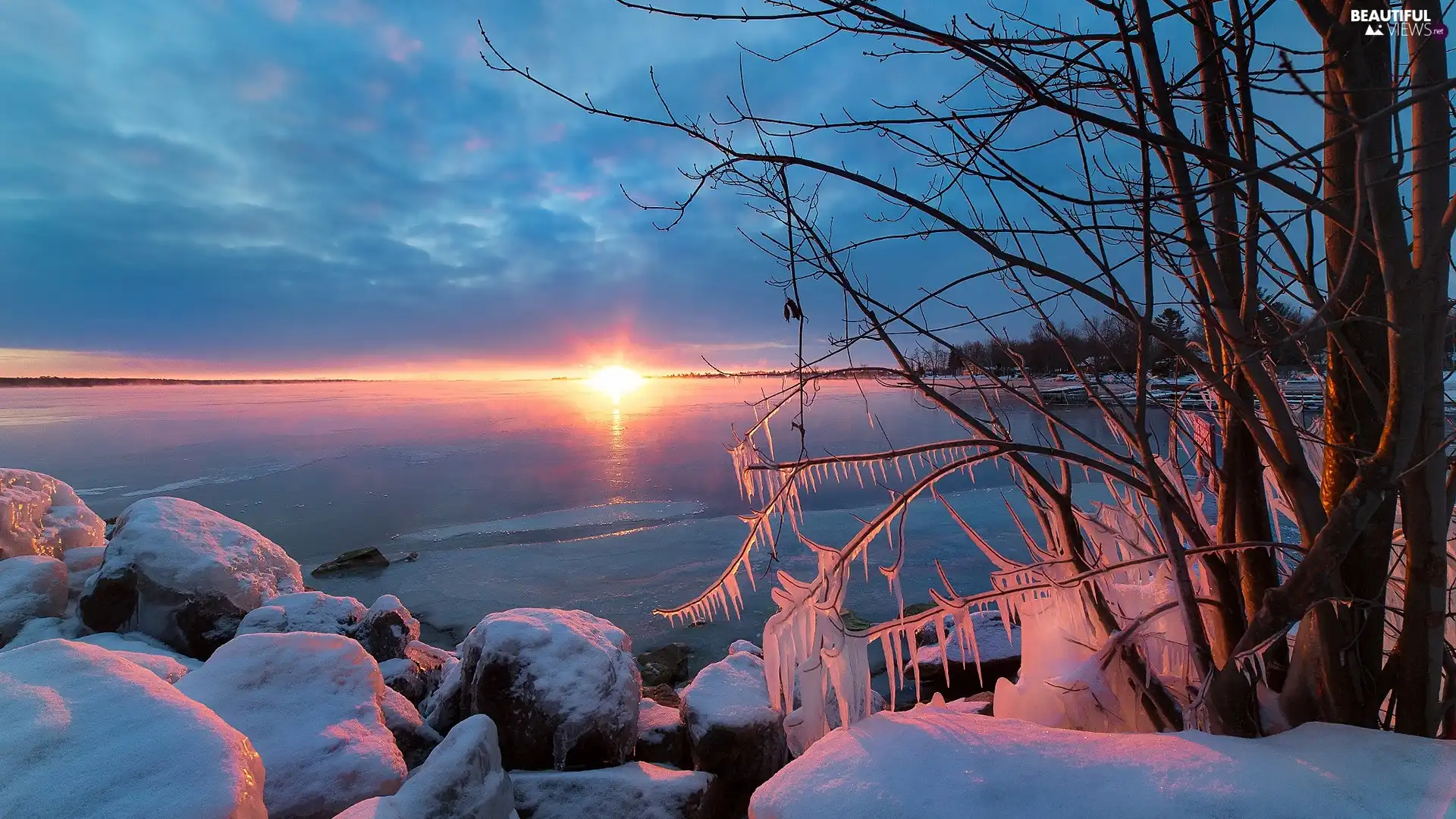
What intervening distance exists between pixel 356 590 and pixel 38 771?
665cm

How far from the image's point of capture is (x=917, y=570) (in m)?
8.60

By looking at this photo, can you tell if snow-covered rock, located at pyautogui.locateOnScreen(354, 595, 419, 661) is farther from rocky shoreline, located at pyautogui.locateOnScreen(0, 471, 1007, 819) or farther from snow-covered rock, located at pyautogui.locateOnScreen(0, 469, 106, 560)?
snow-covered rock, located at pyautogui.locateOnScreen(0, 469, 106, 560)

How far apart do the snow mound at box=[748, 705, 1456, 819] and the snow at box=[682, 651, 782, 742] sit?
95.8 inches

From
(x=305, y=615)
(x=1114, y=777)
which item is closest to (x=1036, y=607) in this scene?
(x=1114, y=777)

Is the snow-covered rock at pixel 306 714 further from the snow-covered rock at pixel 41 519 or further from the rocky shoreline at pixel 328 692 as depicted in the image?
the snow-covered rock at pixel 41 519

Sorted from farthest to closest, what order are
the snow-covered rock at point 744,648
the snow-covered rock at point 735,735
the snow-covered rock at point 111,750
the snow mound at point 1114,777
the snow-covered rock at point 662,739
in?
the snow-covered rock at point 744,648
the snow-covered rock at point 662,739
the snow-covered rock at point 735,735
the snow-covered rock at point 111,750
the snow mound at point 1114,777

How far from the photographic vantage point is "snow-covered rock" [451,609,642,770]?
3.97 metres

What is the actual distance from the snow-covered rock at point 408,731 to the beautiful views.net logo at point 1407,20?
552 cm

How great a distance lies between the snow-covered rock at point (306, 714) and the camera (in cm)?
303

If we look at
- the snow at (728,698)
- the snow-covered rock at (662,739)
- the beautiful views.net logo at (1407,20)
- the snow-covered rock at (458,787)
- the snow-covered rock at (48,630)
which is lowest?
the snow-covered rock at (662,739)

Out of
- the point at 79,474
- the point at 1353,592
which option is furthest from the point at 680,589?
the point at 79,474

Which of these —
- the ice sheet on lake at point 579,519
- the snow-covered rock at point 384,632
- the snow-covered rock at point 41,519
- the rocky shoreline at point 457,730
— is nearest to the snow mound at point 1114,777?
the rocky shoreline at point 457,730

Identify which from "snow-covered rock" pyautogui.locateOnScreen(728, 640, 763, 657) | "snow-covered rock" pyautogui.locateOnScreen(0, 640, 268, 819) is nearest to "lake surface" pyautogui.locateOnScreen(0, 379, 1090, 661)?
"snow-covered rock" pyautogui.locateOnScreen(728, 640, 763, 657)

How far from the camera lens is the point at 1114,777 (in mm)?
1642
